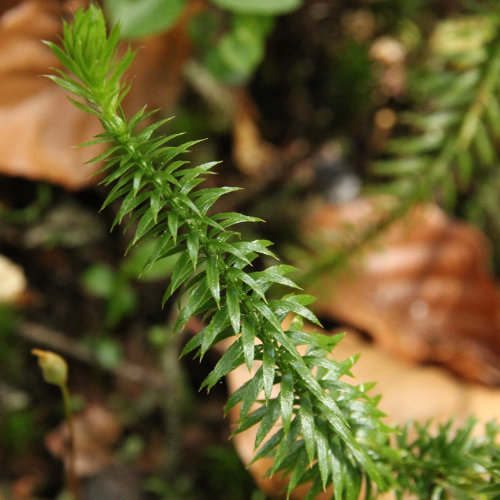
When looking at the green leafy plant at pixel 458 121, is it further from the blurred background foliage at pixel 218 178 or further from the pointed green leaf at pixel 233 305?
the pointed green leaf at pixel 233 305

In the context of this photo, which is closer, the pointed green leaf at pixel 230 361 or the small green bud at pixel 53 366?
the pointed green leaf at pixel 230 361

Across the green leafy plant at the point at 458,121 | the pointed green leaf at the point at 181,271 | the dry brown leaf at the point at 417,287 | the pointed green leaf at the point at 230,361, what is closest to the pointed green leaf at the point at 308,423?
the pointed green leaf at the point at 230,361

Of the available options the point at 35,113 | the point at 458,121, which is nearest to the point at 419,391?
the point at 458,121

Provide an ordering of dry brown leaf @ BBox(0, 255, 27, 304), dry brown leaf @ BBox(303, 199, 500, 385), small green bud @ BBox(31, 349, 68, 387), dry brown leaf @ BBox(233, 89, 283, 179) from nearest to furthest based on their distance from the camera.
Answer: small green bud @ BBox(31, 349, 68, 387) < dry brown leaf @ BBox(0, 255, 27, 304) < dry brown leaf @ BBox(303, 199, 500, 385) < dry brown leaf @ BBox(233, 89, 283, 179)

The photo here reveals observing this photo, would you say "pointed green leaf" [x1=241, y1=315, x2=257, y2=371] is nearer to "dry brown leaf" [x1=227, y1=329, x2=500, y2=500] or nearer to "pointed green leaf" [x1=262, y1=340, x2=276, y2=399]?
"pointed green leaf" [x1=262, y1=340, x2=276, y2=399]

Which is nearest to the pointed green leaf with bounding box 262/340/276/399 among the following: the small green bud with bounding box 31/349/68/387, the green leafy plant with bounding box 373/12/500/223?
the small green bud with bounding box 31/349/68/387

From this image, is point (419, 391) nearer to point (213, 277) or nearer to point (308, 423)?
point (308, 423)
